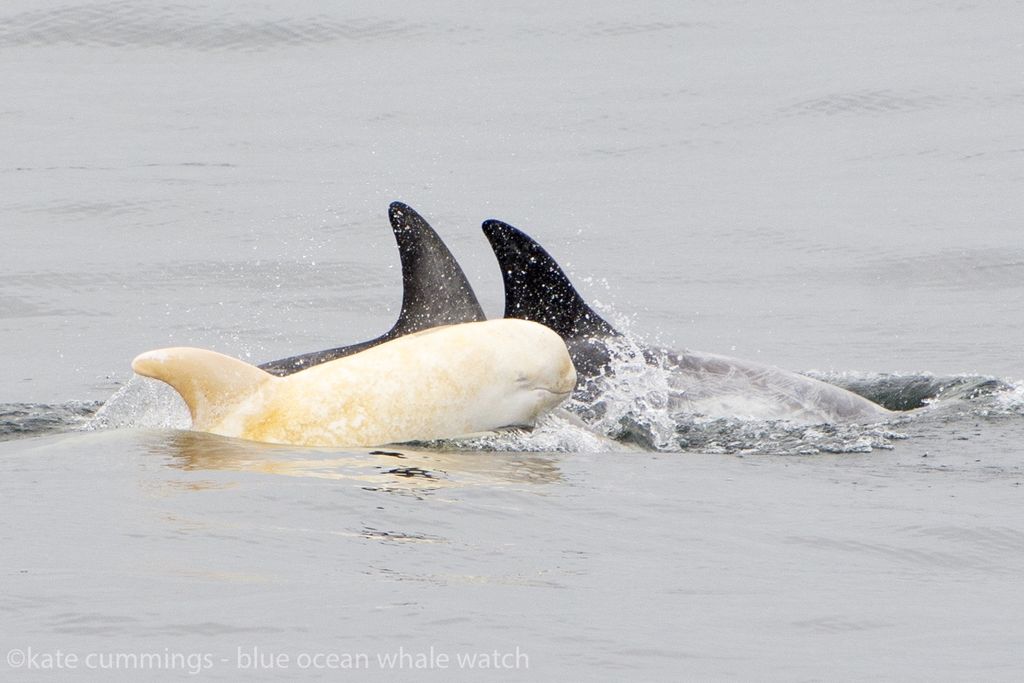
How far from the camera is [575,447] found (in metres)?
Result: 9.85

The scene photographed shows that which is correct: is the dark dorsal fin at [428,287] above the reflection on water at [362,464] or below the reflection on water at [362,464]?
above

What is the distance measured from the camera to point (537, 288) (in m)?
12.0

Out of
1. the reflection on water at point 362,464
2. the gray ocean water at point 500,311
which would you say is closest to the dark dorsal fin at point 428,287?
the gray ocean water at point 500,311

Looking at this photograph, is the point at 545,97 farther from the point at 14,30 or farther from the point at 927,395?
the point at 927,395

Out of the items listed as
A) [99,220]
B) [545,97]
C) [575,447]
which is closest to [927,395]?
[575,447]

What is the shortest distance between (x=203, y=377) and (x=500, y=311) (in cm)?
902

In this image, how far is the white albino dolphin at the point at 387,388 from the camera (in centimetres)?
894

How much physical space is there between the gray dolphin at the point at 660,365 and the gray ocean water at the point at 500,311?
13.1 inches

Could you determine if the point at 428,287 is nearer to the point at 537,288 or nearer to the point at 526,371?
the point at 537,288

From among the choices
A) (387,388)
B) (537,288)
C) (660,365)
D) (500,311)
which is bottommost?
(500,311)

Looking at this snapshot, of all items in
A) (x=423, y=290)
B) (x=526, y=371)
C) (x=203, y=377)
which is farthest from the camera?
(x=423, y=290)

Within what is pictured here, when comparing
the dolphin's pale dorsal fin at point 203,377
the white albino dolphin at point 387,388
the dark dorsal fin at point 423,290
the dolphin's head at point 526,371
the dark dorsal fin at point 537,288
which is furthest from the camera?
the dark dorsal fin at point 537,288

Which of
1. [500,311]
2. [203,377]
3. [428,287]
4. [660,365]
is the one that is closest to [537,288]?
[660,365]

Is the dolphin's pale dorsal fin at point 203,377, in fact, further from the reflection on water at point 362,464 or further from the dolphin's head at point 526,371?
the dolphin's head at point 526,371
